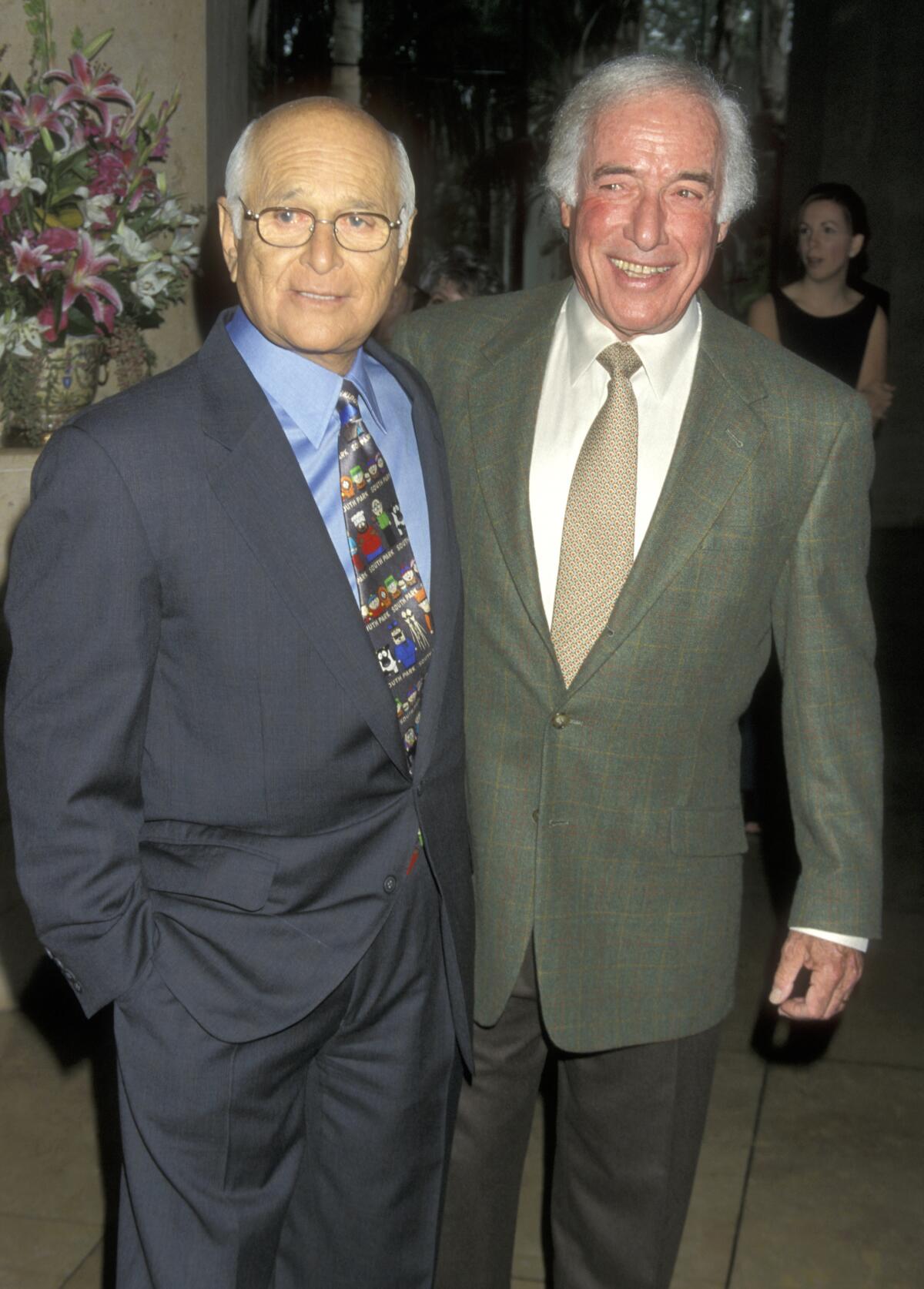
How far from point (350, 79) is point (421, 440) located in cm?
945

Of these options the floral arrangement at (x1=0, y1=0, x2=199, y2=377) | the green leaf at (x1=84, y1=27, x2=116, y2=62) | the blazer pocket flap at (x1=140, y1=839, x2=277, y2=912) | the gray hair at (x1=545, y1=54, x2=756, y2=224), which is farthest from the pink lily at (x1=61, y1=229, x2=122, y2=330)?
the blazer pocket flap at (x1=140, y1=839, x2=277, y2=912)

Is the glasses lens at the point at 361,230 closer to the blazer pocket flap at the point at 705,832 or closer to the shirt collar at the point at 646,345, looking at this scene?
the shirt collar at the point at 646,345

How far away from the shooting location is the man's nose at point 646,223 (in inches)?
88.9

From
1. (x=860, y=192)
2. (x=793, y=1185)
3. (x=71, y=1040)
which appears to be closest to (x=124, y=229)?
(x=71, y=1040)

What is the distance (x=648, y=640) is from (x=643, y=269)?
54 centimetres

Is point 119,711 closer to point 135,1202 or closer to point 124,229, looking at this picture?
point 135,1202

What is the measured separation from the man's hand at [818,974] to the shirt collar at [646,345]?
889mm

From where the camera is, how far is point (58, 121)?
3.66 meters

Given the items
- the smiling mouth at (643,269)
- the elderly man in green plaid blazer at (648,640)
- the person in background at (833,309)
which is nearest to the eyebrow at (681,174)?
the elderly man in green plaid blazer at (648,640)

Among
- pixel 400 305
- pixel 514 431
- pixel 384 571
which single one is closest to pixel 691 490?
pixel 514 431

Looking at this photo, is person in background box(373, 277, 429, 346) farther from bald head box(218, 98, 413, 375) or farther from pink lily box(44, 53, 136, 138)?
bald head box(218, 98, 413, 375)

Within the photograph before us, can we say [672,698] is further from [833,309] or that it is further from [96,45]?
[833,309]

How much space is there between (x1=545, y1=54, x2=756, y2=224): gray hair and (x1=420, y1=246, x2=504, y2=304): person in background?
2.79m

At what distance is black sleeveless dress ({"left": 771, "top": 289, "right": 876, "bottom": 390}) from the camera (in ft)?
18.8
